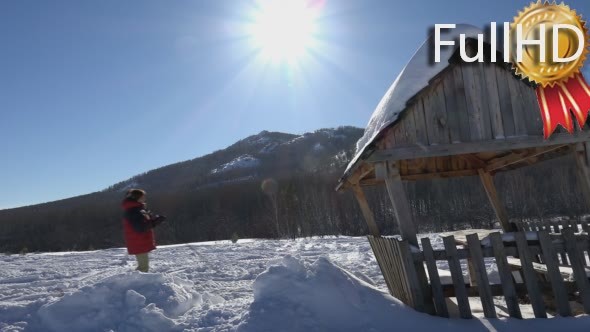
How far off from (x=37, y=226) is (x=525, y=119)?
5450cm

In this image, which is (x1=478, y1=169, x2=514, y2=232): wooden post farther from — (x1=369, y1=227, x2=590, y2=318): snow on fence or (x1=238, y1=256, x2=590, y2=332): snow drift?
(x1=238, y1=256, x2=590, y2=332): snow drift

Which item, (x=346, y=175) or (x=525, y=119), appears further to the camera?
(x=346, y=175)

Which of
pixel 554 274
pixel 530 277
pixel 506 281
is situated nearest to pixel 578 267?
pixel 554 274

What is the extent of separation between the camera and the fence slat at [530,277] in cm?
451

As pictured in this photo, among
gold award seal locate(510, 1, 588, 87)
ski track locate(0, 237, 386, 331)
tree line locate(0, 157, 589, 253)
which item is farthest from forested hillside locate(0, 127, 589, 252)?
gold award seal locate(510, 1, 588, 87)

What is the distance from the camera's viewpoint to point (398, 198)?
5.05 metres

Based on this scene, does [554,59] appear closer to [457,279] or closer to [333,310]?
[457,279]

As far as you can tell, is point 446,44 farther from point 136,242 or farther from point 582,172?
point 136,242

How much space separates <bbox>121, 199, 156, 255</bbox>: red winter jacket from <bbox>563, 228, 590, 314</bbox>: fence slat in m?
6.06

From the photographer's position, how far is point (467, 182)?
134ft

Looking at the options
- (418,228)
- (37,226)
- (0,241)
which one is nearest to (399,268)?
(418,228)

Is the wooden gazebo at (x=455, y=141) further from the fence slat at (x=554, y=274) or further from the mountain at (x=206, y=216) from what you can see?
the mountain at (x=206, y=216)

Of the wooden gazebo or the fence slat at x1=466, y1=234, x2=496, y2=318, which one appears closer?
the fence slat at x1=466, y1=234, x2=496, y2=318

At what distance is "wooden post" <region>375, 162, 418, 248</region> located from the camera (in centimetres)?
501
